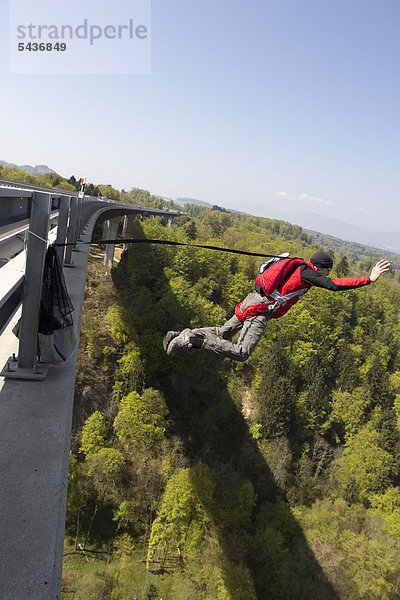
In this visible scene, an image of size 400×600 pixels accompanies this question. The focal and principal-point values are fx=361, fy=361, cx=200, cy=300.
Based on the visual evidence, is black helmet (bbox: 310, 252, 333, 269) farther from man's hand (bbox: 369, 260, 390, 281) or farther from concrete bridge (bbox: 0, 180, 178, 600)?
concrete bridge (bbox: 0, 180, 178, 600)

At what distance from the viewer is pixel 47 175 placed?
84938mm

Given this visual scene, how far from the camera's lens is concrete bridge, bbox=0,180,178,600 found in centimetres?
278

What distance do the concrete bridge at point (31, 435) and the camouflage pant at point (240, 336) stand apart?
2.42 m

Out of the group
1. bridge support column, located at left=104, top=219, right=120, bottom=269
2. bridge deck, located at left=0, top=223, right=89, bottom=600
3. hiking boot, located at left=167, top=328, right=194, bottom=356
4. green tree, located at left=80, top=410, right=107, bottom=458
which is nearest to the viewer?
bridge deck, located at left=0, top=223, right=89, bottom=600

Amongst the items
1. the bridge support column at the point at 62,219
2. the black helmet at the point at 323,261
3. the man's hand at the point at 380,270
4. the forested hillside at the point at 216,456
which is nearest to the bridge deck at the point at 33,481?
the bridge support column at the point at 62,219

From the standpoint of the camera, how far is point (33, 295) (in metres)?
4.68

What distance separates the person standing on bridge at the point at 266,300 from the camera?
19.6 ft

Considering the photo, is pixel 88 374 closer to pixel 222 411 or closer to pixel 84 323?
pixel 84 323

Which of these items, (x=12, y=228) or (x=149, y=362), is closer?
(x=12, y=228)

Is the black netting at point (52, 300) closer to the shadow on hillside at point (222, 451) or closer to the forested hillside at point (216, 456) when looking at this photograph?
the forested hillside at point (216, 456)

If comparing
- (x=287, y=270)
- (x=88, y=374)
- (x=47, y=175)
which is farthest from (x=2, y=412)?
(x=47, y=175)

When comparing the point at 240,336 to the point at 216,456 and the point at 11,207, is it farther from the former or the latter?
the point at 216,456

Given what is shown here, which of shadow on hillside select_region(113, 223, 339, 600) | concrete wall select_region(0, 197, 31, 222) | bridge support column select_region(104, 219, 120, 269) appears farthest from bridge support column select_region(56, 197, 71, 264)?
bridge support column select_region(104, 219, 120, 269)

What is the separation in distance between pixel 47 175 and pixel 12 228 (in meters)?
86.9
